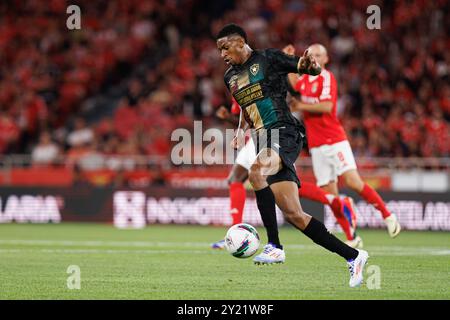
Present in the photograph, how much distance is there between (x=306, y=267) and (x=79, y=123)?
1370 cm

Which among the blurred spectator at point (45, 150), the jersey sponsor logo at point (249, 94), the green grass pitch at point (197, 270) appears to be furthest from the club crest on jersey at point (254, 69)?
the blurred spectator at point (45, 150)

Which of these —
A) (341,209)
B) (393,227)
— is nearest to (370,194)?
(341,209)

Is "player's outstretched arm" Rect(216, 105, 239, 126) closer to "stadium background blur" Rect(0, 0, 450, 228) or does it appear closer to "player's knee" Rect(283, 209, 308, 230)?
"player's knee" Rect(283, 209, 308, 230)

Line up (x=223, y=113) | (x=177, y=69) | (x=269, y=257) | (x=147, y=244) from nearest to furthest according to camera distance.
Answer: (x=269, y=257)
(x=223, y=113)
(x=147, y=244)
(x=177, y=69)

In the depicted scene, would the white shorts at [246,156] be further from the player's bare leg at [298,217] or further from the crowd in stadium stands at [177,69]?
the crowd in stadium stands at [177,69]

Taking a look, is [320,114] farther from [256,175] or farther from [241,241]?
[241,241]

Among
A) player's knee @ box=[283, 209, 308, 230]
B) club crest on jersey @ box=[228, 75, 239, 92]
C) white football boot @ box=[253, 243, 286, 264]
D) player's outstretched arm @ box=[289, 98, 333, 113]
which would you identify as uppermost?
club crest on jersey @ box=[228, 75, 239, 92]

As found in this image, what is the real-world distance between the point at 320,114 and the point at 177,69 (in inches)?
453

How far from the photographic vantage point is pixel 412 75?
2045 centimetres

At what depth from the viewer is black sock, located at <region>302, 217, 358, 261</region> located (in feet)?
25.3

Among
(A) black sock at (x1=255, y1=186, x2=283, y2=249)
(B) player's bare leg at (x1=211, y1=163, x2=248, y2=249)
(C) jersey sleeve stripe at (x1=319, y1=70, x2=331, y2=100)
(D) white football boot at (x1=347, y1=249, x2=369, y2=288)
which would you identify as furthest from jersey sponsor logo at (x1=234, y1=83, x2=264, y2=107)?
(C) jersey sleeve stripe at (x1=319, y1=70, x2=331, y2=100)

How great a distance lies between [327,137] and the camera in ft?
39.9

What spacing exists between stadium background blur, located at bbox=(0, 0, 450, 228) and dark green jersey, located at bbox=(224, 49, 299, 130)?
32.9 ft
